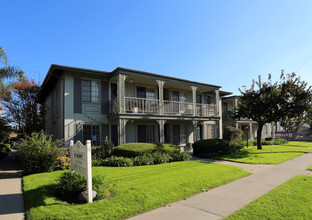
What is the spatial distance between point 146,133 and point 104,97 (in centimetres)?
470

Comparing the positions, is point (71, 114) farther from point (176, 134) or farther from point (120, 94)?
point (176, 134)

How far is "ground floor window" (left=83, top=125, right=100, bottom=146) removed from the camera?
1328 cm

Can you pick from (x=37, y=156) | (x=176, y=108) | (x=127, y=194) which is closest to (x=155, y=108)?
(x=176, y=108)

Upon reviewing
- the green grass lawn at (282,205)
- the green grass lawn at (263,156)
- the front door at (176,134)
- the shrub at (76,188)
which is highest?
the front door at (176,134)

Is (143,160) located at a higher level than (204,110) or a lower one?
lower

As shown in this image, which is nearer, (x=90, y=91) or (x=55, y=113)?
(x=90, y=91)

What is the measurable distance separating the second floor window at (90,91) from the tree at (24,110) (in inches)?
252

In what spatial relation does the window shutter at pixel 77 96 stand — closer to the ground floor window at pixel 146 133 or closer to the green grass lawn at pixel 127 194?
the ground floor window at pixel 146 133

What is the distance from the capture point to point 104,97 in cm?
1410

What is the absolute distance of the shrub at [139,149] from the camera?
11.4 metres

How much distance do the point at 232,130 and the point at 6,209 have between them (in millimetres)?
20252

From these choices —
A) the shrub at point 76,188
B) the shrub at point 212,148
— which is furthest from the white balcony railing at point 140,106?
the shrub at point 76,188

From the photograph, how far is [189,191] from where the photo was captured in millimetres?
5969

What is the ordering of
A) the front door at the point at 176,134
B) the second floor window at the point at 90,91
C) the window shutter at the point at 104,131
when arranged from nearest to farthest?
the second floor window at the point at 90,91 < the window shutter at the point at 104,131 < the front door at the point at 176,134
